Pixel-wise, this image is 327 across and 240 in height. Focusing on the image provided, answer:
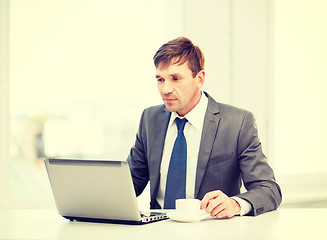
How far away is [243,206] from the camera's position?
1.93 m

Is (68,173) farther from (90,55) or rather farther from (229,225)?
(90,55)

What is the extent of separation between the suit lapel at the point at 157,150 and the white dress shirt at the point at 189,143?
3 centimetres

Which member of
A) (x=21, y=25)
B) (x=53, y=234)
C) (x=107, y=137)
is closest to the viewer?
(x=53, y=234)

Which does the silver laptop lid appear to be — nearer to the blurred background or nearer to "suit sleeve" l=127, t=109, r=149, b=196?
"suit sleeve" l=127, t=109, r=149, b=196

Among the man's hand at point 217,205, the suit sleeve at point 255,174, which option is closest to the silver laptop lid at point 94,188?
the man's hand at point 217,205

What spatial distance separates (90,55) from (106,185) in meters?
1.97

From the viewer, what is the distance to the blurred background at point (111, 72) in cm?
339

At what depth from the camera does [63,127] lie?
3.53 metres

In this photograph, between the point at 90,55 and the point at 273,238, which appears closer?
the point at 273,238

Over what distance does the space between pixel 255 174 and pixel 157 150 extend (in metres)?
0.52

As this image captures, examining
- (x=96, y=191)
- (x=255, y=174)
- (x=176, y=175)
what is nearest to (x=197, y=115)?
Result: (x=176, y=175)

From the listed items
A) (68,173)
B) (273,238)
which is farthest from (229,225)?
(68,173)

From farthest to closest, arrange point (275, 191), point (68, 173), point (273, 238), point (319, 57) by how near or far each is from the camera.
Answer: point (319, 57)
point (275, 191)
point (68, 173)
point (273, 238)

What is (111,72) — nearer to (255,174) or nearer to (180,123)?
(180,123)
